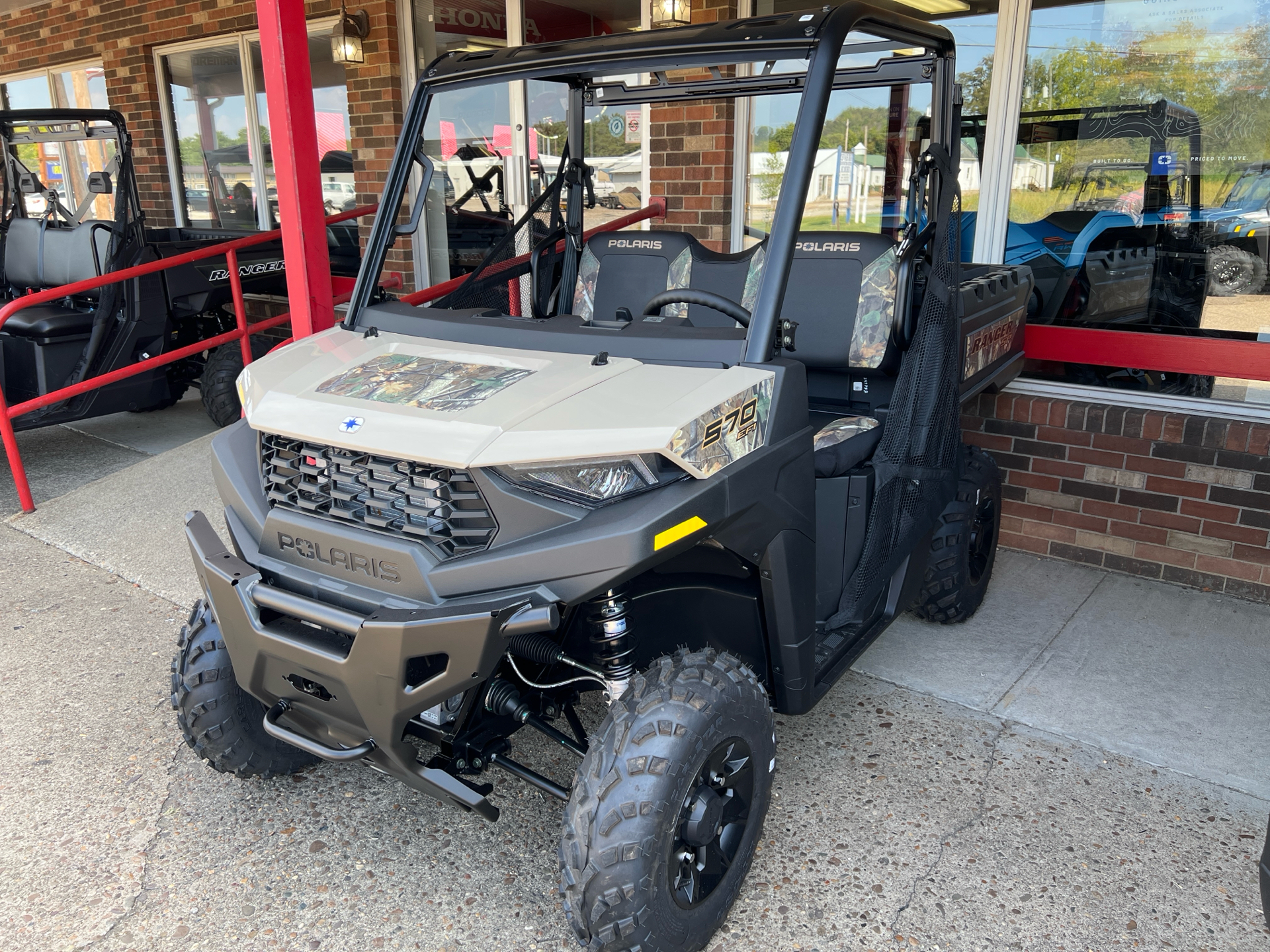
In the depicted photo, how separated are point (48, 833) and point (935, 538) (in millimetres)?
2836

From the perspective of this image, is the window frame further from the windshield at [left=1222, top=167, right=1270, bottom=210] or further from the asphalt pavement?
the windshield at [left=1222, top=167, right=1270, bottom=210]

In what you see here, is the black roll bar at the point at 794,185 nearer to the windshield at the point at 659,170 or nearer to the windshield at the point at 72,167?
the windshield at the point at 659,170

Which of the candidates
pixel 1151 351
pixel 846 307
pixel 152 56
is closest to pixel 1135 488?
pixel 1151 351

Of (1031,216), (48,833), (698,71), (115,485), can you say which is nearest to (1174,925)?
(48,833)

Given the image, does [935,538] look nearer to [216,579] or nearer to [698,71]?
[216,579]

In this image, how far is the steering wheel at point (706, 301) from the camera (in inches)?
94.2

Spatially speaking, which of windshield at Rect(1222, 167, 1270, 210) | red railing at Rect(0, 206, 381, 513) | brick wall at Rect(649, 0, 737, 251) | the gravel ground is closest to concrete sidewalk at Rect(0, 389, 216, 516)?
red railing at Rect(0, 206, 381, 513)

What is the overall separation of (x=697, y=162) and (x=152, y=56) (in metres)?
6.32

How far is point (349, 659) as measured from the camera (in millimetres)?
1876

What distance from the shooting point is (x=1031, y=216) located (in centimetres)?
445

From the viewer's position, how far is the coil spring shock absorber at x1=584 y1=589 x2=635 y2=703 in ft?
6.80

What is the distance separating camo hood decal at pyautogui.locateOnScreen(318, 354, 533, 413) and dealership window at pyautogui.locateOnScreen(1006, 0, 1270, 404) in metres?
3.19

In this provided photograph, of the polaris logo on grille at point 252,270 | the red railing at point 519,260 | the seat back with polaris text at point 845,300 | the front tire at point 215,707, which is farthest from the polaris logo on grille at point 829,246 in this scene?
the polaris logo on grille at point 252,270

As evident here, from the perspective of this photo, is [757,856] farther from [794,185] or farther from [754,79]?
[754,79]
